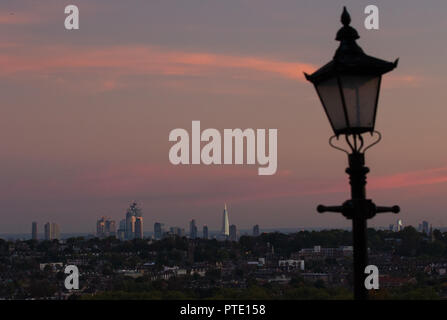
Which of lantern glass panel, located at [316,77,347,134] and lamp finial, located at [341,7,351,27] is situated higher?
lamp finial, located at [341,7,351,27]

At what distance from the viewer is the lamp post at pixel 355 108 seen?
21.1 feet

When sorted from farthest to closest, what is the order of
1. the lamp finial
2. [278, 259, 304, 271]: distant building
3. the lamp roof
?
[278, 259, 304, 271]: distant building
the lamp finial
the lamp roof

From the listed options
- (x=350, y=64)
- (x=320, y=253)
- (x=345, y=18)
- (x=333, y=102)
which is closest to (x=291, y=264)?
(x=320, y=253)

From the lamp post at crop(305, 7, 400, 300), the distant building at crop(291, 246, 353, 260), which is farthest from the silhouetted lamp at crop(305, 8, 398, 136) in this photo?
the distant building at crop(291, 246, 353, 260)

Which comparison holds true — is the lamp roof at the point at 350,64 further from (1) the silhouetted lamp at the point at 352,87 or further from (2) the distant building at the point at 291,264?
(2) the distant building at the point at 291,264

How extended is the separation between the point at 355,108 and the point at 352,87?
151 mm

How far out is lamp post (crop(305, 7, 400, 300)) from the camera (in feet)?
21.1

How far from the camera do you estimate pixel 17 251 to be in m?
164

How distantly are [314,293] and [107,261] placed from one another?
198ft

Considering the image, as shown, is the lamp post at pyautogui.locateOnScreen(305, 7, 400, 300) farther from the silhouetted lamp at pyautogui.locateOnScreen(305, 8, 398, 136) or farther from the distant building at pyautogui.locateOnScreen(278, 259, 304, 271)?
the distant building at pyautogui.locateOnScreen(278, 259, 304, 271)

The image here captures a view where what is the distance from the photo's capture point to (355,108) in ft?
21.3

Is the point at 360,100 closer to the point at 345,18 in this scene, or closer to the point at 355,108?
the point at 355,108
